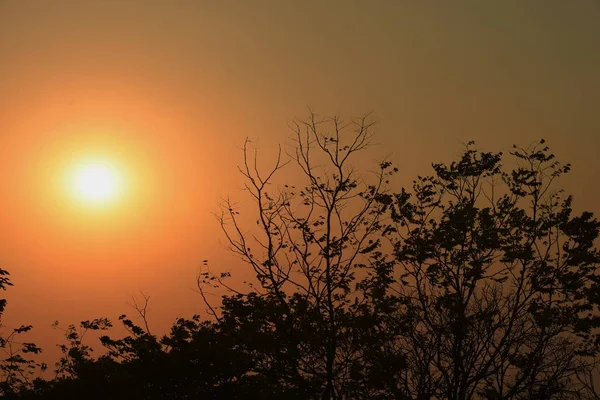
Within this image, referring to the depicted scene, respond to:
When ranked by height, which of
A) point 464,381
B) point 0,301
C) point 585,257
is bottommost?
point 464,381

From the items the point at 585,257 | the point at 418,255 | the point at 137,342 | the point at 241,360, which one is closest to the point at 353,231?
the point at 418,255

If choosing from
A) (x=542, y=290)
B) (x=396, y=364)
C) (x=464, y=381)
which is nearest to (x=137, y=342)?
(x=396, y=364)

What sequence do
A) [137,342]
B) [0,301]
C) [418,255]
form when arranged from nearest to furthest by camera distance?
1. [0,301]
2. [418,255]
3. [137,342]

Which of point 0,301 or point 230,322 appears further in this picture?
point 230,322

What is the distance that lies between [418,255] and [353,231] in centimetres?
205

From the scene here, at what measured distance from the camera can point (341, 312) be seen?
17.9m

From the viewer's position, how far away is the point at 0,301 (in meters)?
16.5

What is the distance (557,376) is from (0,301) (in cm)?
1501

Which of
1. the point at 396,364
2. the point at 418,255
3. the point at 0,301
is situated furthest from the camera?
the point at 418,255

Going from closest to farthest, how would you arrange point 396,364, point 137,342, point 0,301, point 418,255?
point 0,301
point 396,364
point 418,255
point 137,342

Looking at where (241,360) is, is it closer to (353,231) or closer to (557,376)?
(353,231)

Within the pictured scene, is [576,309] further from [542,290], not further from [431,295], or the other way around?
[431,295]

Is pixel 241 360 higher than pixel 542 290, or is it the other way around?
pixel 542 290

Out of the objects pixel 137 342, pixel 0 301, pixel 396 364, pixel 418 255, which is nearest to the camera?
pixel 0 301
